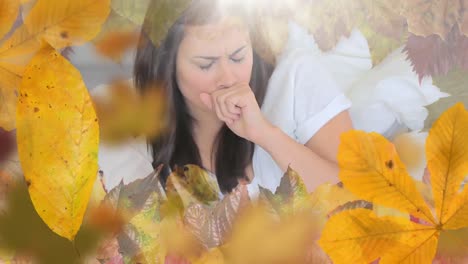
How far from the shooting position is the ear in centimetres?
79

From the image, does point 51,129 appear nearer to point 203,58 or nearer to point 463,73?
point 203,58

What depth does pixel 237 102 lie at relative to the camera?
782 mm

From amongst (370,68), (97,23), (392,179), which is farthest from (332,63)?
(97,23)

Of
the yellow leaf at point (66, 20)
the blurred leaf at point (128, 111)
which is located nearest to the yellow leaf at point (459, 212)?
the blurred leaf at point (128, 111)

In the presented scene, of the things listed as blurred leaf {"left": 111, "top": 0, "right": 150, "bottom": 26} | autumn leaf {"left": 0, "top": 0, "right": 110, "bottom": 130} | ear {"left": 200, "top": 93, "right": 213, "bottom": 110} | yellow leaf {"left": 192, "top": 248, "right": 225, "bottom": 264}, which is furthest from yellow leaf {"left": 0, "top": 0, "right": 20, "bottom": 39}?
yellow leaf {"left": 192, "top": 248, "right": 225, "bottom": 264}

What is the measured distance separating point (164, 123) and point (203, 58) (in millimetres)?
88

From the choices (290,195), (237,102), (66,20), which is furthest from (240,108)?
(66,20)

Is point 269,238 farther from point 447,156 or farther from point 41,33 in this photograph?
point 41,33

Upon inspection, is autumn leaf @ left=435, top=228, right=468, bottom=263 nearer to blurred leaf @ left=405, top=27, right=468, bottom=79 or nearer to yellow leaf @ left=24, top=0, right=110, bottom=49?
blurred leaf @ left=405, top=27, right=468, bottom=79

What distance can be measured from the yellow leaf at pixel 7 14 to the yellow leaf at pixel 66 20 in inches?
0.6

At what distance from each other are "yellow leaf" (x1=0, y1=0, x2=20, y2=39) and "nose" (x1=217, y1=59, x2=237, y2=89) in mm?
244

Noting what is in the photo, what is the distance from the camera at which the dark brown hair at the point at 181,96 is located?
77 centimetres

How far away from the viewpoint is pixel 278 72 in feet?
2.59

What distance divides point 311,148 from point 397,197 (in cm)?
11
